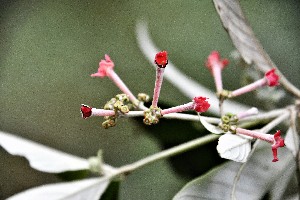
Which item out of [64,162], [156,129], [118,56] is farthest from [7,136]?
[118,56]

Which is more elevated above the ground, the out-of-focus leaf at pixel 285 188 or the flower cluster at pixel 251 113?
the flower cluster at pixel 251 113

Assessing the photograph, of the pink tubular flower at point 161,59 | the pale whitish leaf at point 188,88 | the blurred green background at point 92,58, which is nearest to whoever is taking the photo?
the pink tubular flower at point 161,59

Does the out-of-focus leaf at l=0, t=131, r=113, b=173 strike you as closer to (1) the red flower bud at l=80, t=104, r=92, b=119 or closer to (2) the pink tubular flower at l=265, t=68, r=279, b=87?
(1) the red flower bud at l=80, t=104, r=92, b=119

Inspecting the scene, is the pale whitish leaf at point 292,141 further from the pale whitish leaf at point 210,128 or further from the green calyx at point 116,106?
the green calyx at point 116,106

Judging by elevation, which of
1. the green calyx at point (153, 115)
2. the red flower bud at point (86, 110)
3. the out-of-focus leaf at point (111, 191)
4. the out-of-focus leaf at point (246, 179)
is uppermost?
the red flower bud at point (86, 110)

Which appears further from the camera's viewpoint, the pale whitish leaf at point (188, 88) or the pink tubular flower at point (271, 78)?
the pale whitish leaf at point (188, 88)

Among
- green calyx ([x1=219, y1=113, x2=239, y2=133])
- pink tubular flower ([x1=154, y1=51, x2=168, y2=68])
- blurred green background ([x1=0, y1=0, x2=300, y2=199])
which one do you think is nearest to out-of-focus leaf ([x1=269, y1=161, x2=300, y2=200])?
green calyx ([x1=219, y1=113, x2=239, y2=133])

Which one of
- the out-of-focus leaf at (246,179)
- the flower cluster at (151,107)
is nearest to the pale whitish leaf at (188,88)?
the out-of-focus leaf at (246,179)
